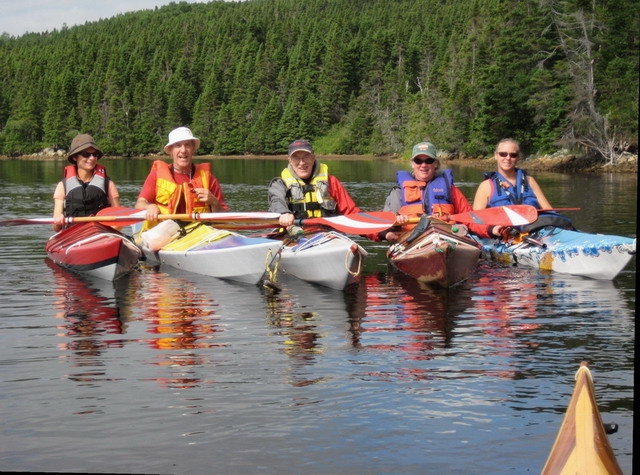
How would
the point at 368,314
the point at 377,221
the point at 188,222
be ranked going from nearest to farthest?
the point at 368,314
the point at 377,221
the point at 188,222

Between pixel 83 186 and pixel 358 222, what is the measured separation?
2.96 metres

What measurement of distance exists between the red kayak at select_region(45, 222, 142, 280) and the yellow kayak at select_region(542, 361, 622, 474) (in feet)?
21.5

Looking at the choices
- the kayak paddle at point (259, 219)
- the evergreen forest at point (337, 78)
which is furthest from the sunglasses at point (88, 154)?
the evergreen forest at point (337, 78)

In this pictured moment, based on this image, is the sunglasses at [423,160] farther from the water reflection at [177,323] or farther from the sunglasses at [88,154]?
the sunglasses at [88,154]

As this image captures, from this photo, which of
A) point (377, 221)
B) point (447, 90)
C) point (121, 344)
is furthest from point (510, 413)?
point (447, 90)

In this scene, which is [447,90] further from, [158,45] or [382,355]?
[158,45]

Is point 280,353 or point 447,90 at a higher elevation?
point 447,90

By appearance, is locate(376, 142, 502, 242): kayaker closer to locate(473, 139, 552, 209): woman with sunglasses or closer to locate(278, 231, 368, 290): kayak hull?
locate(473, 139, 552, 209): woman with sunglasses

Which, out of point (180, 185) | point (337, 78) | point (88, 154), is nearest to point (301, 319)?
point (180, 185)

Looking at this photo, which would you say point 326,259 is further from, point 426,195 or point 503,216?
point 503,216

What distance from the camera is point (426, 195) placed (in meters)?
9.47

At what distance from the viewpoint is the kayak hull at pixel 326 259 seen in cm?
826

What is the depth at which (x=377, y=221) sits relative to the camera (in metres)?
9.10

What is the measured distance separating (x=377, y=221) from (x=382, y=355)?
3326 millimetres
